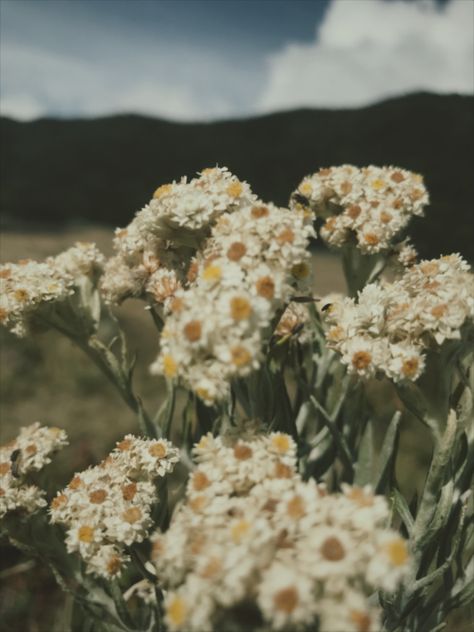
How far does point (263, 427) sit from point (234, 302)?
0.93 feet

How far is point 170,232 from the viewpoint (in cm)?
128

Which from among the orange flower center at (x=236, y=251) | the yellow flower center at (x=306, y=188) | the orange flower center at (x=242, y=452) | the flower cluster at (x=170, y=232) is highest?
the yellow flower center at (x=306, y=188)

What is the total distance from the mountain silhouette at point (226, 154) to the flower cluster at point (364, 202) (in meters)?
2.67

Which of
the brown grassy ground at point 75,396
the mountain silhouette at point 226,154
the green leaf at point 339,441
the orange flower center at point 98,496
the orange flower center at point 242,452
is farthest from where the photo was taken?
the mountain silhouette at point 226,154

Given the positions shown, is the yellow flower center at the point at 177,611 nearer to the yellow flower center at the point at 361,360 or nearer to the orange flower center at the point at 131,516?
the orange flower center at the point at 131,516

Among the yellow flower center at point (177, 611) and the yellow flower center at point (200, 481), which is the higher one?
the yellow flower center at point (200, 481)

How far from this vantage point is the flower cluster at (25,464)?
1.40 metres

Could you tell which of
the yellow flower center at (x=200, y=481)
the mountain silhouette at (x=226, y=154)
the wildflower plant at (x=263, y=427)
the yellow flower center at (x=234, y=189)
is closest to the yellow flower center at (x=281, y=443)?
the wildflower plant at (x=263, y=427)

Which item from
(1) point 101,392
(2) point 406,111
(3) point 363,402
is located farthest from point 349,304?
(2) point 406,111

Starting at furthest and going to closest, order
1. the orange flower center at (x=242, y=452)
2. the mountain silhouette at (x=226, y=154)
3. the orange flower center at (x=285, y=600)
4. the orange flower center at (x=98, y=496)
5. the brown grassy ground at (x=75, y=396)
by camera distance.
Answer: the mountain silhouette at (x=226, y=154), the brown grassy ground at (x=75, y=396), the orange flower center at (x=98, y=496), the orange flower center at (x=242, y=452), the orange flower center at (x=285, y=600)

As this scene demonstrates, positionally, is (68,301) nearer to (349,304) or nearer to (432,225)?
(349,304)

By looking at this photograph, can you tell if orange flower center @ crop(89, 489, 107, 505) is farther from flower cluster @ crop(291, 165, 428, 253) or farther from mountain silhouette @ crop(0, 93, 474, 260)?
mountain silhouette @ crop(0, 93, 474, 260)

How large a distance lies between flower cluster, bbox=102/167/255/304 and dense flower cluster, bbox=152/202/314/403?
147 mm

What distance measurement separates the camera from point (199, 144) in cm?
640
